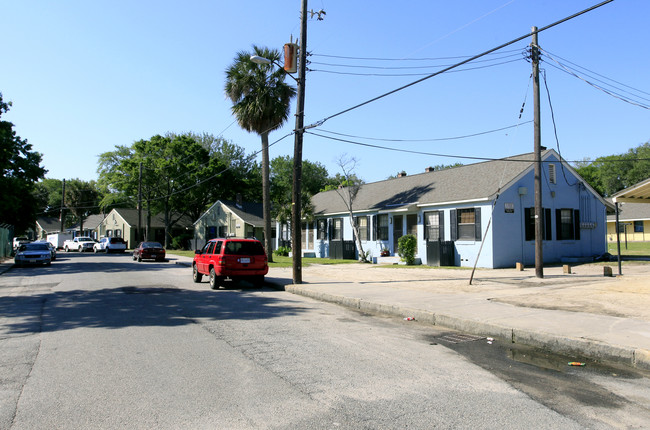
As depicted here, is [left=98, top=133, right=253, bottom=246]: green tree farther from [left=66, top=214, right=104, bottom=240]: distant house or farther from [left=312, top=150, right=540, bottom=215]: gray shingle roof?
[left=66, top=214, right=104, bottom=240]: distant house

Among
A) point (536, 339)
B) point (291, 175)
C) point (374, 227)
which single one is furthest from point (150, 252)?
point (291, 175)

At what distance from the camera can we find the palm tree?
85.7ft

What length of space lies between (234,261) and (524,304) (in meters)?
8.96

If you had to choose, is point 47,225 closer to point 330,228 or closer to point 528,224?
point 330,228

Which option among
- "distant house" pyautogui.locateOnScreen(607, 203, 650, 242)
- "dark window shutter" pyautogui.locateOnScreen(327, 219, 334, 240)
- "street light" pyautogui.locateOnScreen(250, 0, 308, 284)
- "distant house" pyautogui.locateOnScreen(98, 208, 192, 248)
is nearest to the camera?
"street light" pyautogui.locateOnScreen(250, 0, 308, 284)

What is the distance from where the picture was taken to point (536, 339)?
7371 mm

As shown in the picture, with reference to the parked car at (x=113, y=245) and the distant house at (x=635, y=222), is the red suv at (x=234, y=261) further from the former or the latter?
the distant house at (x=635, y=222)

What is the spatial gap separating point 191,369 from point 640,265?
21.5 m

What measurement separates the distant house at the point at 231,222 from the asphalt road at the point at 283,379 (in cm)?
3123

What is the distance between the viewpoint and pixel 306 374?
221 inches

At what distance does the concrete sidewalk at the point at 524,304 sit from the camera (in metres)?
6.98

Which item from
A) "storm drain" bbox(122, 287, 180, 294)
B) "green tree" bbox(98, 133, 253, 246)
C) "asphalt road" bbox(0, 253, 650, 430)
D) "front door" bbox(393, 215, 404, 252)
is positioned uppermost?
"green tree" bbox(98, 133, 253, 246)

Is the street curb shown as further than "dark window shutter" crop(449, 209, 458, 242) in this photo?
No

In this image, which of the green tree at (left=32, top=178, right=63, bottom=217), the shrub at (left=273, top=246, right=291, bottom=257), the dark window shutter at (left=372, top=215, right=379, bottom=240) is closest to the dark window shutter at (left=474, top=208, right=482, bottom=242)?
the dark window shutter at (left=372, top=215, right=379, bottom=240)
